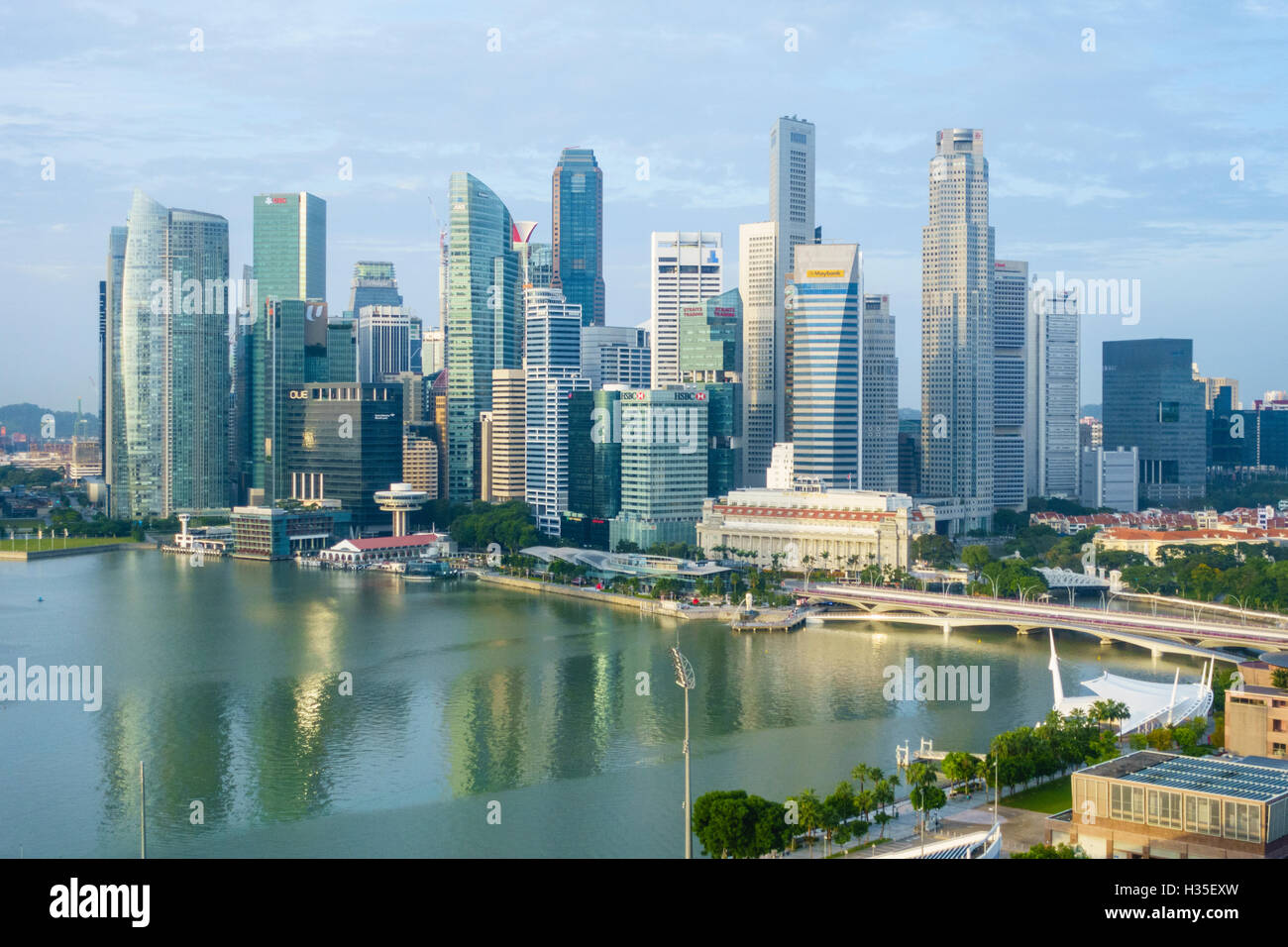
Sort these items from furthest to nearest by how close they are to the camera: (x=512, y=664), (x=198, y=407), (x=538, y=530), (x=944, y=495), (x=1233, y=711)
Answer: (x=198, y=407) < (x=944, y=495) < (x=538, y=530) < (x=512, y=664) < (x=1233, y=711)

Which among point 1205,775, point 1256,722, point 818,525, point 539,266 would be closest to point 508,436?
point 818,525

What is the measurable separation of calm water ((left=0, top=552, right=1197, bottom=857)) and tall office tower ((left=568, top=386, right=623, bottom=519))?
34.0 feet

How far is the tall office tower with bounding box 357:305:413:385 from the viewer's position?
6488cm

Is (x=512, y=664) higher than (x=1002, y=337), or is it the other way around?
(x=1002, y=337)

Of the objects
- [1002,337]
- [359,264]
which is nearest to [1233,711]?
[1002,337]

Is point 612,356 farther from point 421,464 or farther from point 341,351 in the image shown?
point 341,351

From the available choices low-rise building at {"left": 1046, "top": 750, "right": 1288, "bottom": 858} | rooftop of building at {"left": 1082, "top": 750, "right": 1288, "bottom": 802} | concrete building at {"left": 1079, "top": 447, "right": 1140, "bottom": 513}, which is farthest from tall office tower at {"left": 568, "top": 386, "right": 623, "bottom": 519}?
low-rise building at {"left": 1046, "top": 750, "right": 1288, "bottom": 858}

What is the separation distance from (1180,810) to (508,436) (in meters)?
33.6

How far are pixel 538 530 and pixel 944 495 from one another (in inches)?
544

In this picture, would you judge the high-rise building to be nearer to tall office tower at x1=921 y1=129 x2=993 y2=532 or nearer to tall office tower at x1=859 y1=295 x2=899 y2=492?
tall office tower at x1=859 y1=295 x2=899 y2=492

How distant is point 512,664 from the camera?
19.4 m
